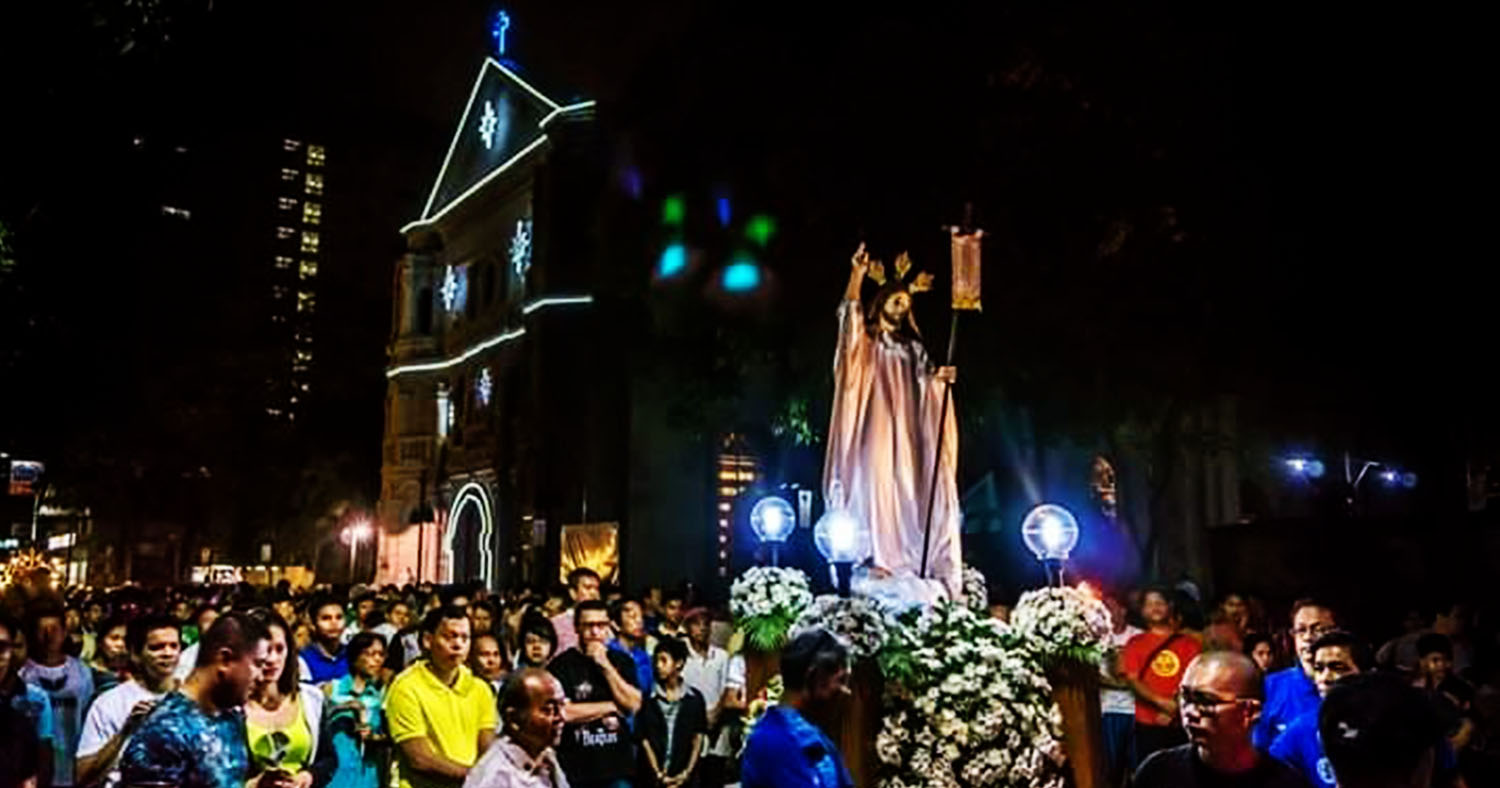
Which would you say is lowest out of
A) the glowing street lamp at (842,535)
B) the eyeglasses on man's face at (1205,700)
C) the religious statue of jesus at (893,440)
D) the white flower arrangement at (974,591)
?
the eyeglasses on man's face at (1205,700)

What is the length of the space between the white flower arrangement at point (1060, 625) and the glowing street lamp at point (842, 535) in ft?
6.22

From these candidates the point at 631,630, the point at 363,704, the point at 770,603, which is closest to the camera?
the point at 363,704

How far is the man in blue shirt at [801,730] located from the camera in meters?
5.07

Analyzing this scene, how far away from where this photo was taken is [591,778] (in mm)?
8273

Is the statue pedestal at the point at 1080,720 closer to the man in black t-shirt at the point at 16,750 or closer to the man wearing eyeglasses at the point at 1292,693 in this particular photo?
the man wearing eyeglasses at the point at 1292,693

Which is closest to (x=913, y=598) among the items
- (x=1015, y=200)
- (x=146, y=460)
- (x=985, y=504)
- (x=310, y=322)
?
(x=1015, y=200)

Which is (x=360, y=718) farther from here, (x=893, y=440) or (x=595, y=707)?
(x=893, y=440)

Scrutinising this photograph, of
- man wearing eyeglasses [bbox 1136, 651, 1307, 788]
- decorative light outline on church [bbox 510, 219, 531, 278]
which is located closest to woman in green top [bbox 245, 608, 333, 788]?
man wearing eyeglasses [bbox 1136, 651, 1307, 788]

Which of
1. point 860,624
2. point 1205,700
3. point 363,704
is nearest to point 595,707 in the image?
point 363,704

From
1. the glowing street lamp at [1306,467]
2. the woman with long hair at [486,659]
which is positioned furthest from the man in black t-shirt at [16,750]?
the glowing street lamp at [1306,467]

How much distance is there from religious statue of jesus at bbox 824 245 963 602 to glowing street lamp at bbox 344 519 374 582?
44672 millimetres

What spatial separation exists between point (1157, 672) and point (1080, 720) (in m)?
0.69

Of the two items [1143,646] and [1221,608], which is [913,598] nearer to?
[1143,646]

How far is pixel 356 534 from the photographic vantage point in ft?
177
